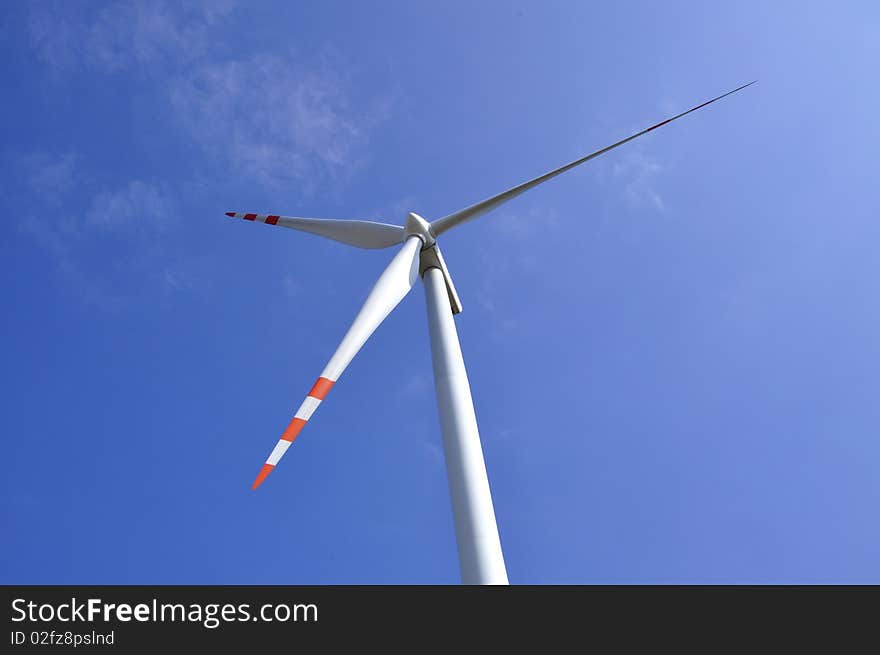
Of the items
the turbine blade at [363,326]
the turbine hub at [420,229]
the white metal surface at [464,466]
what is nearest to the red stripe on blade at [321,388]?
the turbine blade at [363,326]

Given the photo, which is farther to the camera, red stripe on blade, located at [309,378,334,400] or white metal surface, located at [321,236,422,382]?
white metal surface, located at [321,236,422,382]

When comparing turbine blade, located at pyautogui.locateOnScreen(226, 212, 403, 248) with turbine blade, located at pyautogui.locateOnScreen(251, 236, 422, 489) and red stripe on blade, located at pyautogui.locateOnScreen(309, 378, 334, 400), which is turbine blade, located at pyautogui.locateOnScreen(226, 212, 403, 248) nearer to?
turbine blade, located at pyautogui.locateOnScreen(251, 236, 422, 489)

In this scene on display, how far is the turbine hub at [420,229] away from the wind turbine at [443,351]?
0.03 metres

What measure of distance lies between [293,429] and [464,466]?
11.3 feet

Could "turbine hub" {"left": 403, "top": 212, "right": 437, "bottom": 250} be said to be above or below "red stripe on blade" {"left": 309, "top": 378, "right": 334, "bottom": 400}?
above

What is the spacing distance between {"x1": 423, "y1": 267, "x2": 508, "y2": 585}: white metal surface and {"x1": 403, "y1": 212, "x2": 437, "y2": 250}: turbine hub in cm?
296

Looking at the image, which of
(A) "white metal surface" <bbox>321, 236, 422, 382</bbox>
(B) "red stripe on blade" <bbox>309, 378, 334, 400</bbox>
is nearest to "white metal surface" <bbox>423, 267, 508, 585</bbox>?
(A) "white metal surface" <bbox>321, 236, 422, 382</bbox>

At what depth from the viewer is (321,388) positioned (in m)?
14.2

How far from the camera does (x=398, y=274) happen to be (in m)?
18.4

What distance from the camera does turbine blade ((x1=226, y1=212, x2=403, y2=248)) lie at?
71.5 ft

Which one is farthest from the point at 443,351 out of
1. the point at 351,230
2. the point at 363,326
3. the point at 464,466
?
the point at 351,230
